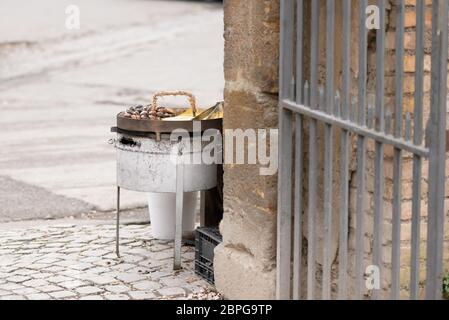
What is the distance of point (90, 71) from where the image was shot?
18625 mm

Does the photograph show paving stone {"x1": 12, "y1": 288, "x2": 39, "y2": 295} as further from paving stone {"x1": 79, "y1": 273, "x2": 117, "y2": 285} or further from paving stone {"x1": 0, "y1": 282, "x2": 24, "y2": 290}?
paving stone {"x1": 79, "y1": 273, "x2": 117, "y2": 285}

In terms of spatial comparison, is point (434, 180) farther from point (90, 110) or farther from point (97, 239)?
point (90, 110)

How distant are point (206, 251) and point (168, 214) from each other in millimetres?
902

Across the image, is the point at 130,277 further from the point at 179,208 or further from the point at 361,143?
the point at 361,143

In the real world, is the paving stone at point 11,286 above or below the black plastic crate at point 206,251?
below

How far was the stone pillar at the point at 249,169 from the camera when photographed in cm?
576

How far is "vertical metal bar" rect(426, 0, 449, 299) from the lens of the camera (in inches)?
157

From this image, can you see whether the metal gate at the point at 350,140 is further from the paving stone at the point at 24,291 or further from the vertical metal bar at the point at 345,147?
the paving stone at the point at 24,291

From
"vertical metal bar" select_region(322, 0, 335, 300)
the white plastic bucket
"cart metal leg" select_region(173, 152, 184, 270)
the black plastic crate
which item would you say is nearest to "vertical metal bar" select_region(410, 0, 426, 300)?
"vertical metal bar" select_region(322, 0, 335, 300)

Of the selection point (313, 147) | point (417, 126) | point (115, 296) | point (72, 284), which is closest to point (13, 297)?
point (72, 284)

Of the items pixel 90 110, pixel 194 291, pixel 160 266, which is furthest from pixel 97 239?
pixel 90 110

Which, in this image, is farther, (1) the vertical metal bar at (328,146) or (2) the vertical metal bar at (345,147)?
(1) the vertical metal bar at (328,146)

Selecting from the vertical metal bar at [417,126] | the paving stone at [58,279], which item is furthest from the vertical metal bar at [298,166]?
the paving stone at [58,279]

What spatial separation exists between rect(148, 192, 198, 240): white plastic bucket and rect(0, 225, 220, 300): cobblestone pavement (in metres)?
0.10
